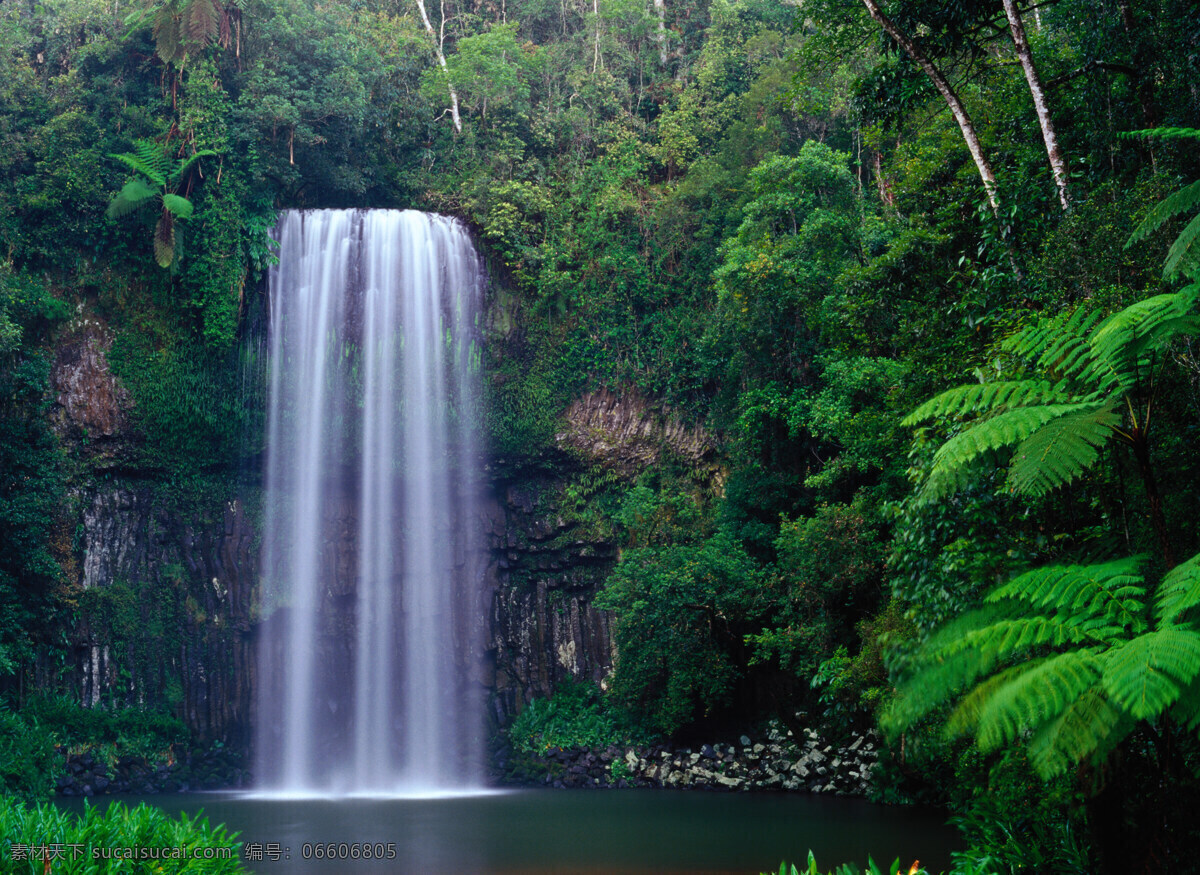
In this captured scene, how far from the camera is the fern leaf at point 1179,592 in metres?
3.66

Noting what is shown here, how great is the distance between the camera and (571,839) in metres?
12.0

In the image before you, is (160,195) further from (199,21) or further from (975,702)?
(975,702)

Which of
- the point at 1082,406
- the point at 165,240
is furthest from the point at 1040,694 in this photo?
the point at 165,240

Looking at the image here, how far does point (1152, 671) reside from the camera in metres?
3.37

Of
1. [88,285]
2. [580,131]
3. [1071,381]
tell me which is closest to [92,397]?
[88,285]

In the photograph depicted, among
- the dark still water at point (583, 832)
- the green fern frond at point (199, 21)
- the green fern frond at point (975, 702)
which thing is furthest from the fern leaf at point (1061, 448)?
the green fern frond at point (199, 21)

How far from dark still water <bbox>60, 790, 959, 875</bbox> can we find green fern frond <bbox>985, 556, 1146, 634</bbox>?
623 centimetres

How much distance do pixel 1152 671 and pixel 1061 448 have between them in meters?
1.50

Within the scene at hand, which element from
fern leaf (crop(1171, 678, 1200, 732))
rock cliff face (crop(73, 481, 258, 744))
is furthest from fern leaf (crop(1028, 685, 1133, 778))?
rock cliff face (crop(73, 481, 258, 744))

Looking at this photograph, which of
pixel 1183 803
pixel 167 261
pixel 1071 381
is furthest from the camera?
pixel 167 261

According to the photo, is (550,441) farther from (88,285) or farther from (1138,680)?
(1138,680)

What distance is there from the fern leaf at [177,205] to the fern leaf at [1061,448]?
731 inches

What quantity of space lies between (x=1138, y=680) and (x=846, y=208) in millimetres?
16097

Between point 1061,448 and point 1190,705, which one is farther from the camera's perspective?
point 1061,448
